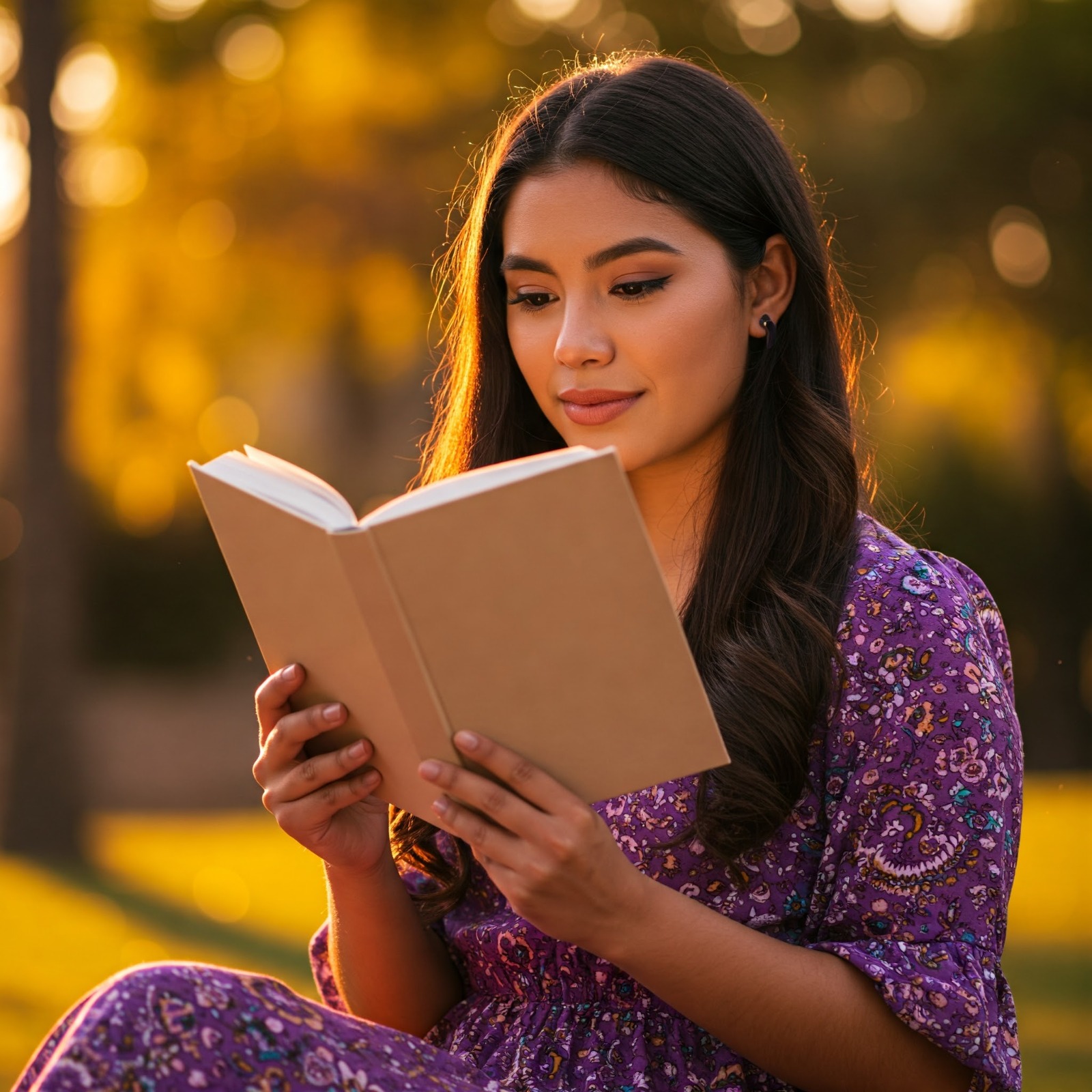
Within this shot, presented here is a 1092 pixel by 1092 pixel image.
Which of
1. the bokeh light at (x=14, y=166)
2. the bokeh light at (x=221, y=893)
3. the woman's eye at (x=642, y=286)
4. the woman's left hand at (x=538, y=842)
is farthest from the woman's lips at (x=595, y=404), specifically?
the bokeh light at (x=14, y=166)

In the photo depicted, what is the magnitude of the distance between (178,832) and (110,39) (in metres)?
4.44

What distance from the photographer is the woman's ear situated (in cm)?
192

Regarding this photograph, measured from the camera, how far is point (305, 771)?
1.54 meters

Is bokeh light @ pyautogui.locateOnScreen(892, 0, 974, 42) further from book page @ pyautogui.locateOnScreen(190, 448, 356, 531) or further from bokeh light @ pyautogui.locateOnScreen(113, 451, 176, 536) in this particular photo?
book page @ pyautogui.locateOnScreen(190, 448, 356, 531)

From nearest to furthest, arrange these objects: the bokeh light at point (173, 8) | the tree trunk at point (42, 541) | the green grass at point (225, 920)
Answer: the green grass at point (225, 920)
the tree trunk at point (42, 541)
the bokeh light at point (173, 8)

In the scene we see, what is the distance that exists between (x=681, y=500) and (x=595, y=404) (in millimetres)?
204

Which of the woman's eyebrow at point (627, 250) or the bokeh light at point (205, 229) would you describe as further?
the bokeh light at point (205, 229)

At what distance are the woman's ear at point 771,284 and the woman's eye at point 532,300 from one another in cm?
27

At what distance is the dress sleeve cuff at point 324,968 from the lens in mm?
2016

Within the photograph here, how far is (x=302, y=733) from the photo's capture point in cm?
150

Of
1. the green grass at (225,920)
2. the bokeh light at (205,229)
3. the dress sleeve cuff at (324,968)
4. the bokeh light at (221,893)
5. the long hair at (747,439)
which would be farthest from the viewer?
the bokeh light at (205,229)

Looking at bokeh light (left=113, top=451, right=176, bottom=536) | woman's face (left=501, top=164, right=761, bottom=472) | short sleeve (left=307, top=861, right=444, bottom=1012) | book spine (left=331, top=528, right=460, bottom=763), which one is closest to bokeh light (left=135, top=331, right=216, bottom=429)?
bokeh light (left=113, top=451, right=176, bottom=536)

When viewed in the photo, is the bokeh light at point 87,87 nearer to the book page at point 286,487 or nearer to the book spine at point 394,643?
the book page at point 286,487

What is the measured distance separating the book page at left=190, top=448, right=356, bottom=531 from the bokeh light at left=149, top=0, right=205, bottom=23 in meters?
7.55
